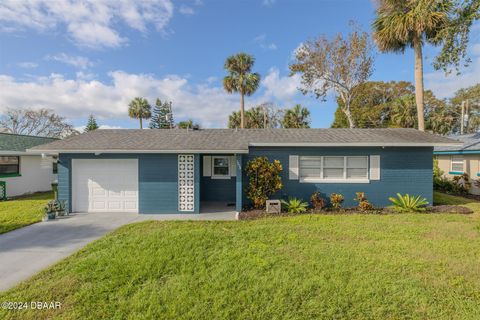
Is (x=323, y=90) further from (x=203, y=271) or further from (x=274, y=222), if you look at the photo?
(x=203, y=271)

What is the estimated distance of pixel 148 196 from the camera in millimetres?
8836

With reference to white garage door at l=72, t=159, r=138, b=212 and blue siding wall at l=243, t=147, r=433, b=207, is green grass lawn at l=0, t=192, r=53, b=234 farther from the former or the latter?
blue siding wall at l=243, t=147, r=433, b=207

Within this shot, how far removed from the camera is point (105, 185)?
898 cm

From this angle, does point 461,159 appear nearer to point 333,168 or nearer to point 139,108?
point 333,168

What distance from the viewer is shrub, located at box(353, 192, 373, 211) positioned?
8.76 metres

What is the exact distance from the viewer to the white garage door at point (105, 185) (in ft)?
29.2

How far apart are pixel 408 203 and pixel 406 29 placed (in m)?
11.0

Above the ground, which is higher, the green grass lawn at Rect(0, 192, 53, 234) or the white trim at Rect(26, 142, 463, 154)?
the white trim at Rect(26, 142, 463, 154)

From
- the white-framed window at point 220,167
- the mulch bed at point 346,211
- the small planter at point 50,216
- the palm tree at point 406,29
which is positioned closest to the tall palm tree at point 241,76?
the palm tree at point 406,29

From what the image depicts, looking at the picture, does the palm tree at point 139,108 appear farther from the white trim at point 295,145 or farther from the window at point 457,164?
the window at point 457,164

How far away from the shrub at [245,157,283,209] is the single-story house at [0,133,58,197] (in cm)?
1059

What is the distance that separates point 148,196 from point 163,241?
12.3 feet

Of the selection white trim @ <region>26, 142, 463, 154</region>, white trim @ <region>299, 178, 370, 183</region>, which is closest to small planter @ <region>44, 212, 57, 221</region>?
white trim @ <region>26, 142, 463, 154</region>

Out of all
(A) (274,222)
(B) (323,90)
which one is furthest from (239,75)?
(A) (274,222)
